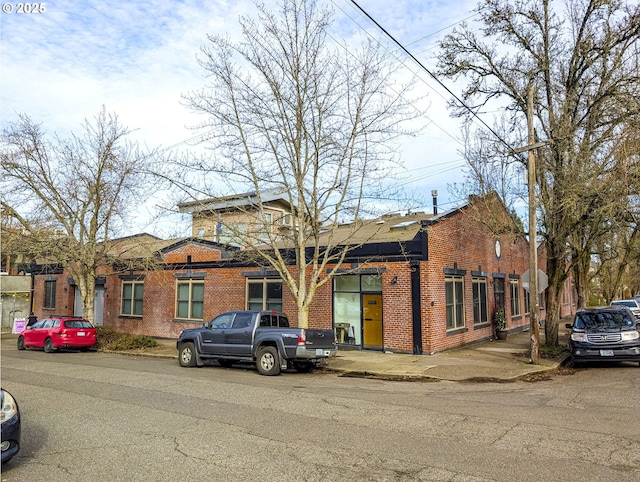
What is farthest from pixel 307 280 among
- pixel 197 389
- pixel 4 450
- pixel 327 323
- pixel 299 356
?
pixel 4 450

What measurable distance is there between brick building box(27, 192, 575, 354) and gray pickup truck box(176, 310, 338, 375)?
3.97 meters

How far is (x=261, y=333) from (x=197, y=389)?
3.11 meters

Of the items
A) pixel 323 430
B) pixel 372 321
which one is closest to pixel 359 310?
pixel 372 321

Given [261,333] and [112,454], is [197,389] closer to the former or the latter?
[261,333]

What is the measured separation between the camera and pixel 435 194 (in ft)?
90.2

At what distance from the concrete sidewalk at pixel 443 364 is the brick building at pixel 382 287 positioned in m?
0.94

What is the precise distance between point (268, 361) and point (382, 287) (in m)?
6.03

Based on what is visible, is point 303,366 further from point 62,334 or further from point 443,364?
point 62,334

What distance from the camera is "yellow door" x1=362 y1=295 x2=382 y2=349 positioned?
685 inches

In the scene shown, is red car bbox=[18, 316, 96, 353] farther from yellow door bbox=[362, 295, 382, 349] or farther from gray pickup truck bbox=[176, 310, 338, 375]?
yellow door bbox=[362, 295, 382, 349]

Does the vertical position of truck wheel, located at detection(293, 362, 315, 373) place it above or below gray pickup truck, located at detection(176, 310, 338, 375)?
below

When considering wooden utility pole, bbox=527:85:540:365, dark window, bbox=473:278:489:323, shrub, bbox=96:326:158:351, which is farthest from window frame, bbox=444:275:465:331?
shrub, bbox=96:326:158:351

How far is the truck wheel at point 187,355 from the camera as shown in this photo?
14.5 metres

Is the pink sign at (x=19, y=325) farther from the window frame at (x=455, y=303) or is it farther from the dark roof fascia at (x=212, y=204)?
the window frame at (x=455, y=303)
